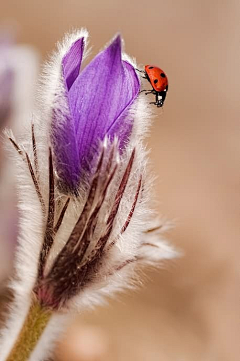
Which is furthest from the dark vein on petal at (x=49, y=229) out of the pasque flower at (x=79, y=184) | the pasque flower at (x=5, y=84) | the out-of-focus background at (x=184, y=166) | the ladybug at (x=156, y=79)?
the out-of-focus background at (x=184, y=166)

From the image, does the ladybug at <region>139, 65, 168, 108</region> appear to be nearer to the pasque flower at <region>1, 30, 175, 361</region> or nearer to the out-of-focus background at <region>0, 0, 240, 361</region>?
the pasque flower at <region>1, 30, 175, 361</region>

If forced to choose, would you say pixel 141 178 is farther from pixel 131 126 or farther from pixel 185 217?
pixel 185 217

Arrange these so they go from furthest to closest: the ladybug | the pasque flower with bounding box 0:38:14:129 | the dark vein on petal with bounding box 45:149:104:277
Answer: the pasque flower with bounding box 0:38:14:129 < the ladybug < the dark vein on petal with bounding box 45:149:104:277

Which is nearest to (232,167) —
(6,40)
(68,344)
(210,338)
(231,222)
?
(231,222)

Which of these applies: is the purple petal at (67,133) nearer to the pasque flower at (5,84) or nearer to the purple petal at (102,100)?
the purple petal at (102,100)

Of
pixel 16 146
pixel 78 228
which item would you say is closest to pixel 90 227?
pixel 78 228

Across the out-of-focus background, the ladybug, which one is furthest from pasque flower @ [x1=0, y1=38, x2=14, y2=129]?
the ladybug

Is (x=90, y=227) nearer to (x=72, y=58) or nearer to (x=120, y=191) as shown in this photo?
(x=120, y=191)
